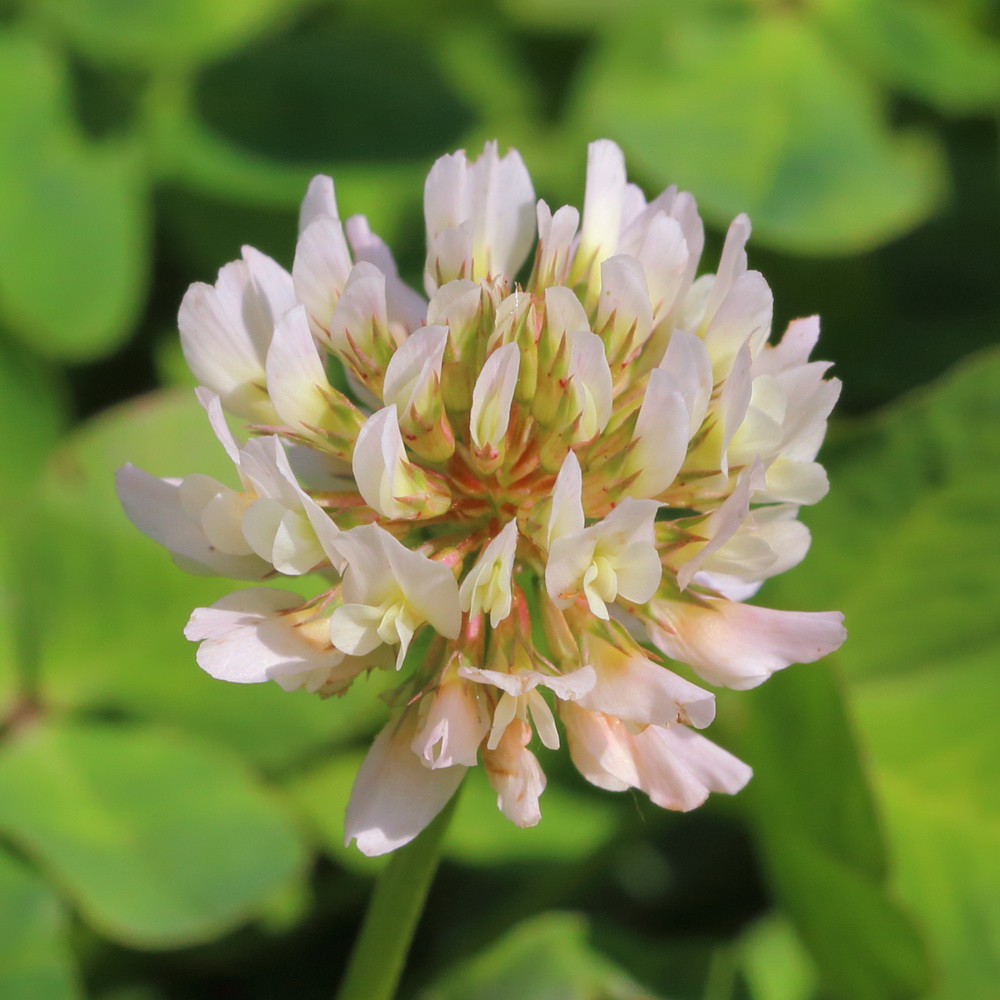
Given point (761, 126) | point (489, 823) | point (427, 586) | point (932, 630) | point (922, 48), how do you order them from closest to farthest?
point (427, 586)
point (932, 630)
point (489, 823)
point (761, 126)
point (922, 48)

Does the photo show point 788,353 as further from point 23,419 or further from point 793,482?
point 23,419

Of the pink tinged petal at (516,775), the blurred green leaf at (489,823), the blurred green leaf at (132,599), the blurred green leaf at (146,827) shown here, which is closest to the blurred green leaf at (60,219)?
the blurred green leaf at (132,599)

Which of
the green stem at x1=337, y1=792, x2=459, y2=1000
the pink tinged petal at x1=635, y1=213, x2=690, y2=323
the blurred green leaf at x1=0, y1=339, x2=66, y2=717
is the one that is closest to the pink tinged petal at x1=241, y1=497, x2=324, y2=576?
the green stem at x1=337, y1=792, x2=459, y2=1000

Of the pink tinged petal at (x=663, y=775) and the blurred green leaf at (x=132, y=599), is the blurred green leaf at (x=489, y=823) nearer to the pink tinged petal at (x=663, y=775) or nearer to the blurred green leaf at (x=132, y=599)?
the blurred green leaf at (x=132, y=599)

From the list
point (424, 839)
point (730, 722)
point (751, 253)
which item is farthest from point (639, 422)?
point (751, 253)

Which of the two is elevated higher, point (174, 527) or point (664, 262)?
point (664, 262)

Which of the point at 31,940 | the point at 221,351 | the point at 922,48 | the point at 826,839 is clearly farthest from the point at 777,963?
the point at 922,48

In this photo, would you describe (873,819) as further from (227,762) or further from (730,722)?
(227,762)
